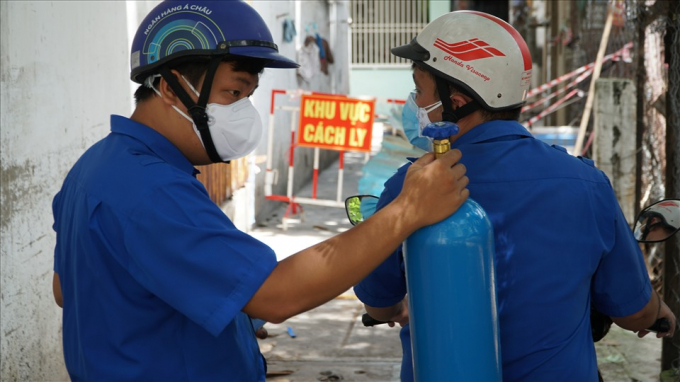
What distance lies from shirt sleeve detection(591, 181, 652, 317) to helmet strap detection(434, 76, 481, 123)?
0.43m

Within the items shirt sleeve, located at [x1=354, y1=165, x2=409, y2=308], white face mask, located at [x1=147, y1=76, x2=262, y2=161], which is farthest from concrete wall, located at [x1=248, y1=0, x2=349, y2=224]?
white face mask, located at [x1=147, y1=76, x2=262, y2=161]

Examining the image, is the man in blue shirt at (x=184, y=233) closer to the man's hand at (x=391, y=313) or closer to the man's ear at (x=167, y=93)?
the man's ear at (x=167, y=93)

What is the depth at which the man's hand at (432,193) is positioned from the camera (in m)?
1.85

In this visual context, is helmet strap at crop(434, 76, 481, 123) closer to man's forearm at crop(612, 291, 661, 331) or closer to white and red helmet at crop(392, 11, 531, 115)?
white and red helmet at crop(392, 11, 531, 115)

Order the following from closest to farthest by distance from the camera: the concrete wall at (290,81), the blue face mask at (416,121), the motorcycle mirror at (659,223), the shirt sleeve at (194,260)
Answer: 1. the shirt sleeve at (194,260)
2. the blue face mask at (416,121)
3. the motorcycle mirror at (659,223)
4. the concrete wall at (290,81)

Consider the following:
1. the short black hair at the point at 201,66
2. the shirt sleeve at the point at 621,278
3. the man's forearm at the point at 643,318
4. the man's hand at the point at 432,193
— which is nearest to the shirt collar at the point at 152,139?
the short black hair at the point at 201,66

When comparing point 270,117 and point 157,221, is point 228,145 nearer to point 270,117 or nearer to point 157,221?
point 157,221

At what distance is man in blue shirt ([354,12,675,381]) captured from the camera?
2.15m

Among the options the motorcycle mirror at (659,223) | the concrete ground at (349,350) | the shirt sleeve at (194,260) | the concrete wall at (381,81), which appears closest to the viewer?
the shirt sleeve at (194,260)

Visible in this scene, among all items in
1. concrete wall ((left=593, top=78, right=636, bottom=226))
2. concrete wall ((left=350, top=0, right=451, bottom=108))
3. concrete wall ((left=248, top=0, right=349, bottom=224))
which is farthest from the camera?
concrete wall ((left=350, top=0, right=451, bottom=108))

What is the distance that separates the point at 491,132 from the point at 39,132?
2.81 meters

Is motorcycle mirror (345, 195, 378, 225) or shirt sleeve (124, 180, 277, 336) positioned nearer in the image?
shirt sleeve (124, 180, 277, 336)

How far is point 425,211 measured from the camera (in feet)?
6.08

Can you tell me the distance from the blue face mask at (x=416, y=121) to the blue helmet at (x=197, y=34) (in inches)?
19.1
